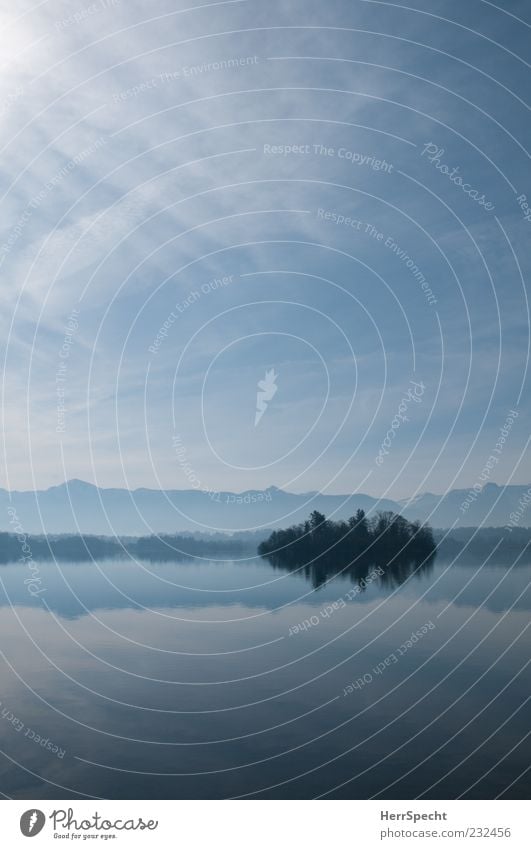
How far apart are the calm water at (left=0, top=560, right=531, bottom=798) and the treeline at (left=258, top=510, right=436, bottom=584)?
25168 millimetres

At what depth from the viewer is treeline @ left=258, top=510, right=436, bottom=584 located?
68.7 metres

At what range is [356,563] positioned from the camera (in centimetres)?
7150

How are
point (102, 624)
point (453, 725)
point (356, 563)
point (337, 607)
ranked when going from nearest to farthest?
point (453, 725) → point (102, 624) → point (337, 607) → point (356, 563)

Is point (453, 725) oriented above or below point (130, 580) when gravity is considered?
below

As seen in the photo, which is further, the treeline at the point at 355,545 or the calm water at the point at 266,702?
the treeline at the point at 355,545

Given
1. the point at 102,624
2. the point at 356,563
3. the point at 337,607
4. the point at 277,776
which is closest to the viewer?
the point at 277,776

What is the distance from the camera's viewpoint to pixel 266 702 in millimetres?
23625

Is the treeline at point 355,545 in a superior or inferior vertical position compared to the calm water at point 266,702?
superior

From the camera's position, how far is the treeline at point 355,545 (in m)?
68.7

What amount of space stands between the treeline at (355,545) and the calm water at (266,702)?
82.6 feet
